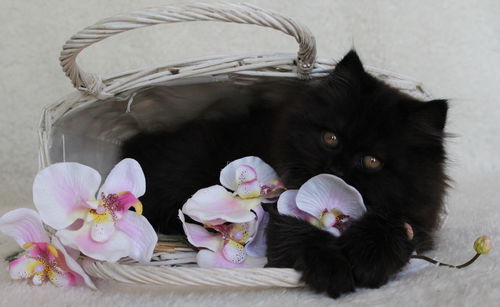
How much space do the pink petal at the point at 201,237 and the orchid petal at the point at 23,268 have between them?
38 centimetres

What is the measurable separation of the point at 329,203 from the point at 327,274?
0.68ft

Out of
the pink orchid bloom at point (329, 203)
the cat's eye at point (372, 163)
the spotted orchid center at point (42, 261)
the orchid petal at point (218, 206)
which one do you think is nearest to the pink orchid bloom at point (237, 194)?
the orchid petal at point (218, 206)

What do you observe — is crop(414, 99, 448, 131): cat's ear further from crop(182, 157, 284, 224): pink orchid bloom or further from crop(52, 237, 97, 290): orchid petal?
crop(52, 237, 97, 290): orchid petal

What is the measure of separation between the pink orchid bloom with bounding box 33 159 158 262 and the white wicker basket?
0.05m

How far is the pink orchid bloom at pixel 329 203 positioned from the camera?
1228mm

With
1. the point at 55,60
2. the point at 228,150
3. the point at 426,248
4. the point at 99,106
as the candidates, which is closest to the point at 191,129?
the point at 228,150

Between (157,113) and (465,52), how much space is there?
166 centimetres

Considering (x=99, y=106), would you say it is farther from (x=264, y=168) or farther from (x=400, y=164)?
(x=400, y=164)

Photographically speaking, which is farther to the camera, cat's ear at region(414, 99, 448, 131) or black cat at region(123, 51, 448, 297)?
cat's ear at region(414, 99, 448, 131)

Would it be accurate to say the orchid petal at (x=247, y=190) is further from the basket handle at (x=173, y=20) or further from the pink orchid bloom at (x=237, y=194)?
the basket handle at (x=173, y=20)

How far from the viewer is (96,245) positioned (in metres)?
1.19

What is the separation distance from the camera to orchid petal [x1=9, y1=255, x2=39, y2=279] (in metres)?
1.25

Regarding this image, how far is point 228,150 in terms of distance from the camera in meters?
1.59

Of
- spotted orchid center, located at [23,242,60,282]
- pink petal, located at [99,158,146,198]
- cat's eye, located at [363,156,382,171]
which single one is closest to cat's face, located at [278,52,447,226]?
cat's eye, located at [363,156,382,171]
